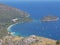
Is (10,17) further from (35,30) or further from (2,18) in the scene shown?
(35,30)

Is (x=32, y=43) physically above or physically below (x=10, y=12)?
above

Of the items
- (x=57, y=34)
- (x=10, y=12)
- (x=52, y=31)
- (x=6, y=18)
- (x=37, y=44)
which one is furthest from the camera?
(x=10, y=12)

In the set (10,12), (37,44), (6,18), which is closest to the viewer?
(37,44)

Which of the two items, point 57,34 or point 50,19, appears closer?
point 57,34

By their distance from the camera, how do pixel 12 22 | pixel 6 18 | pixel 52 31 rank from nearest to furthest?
1. pixel 52 31
2. pixel 12 22
3. pixel 6 18

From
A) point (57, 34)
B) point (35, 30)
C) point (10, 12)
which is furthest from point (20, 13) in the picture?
point (57, 34)

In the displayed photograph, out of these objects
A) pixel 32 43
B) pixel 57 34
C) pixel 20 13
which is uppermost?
pixel 32 43

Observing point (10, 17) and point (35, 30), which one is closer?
point (35, 30)

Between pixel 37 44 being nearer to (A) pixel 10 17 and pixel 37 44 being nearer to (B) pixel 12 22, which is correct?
(B) pixel 12 22

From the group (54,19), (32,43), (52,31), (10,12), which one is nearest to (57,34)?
(52,31)
